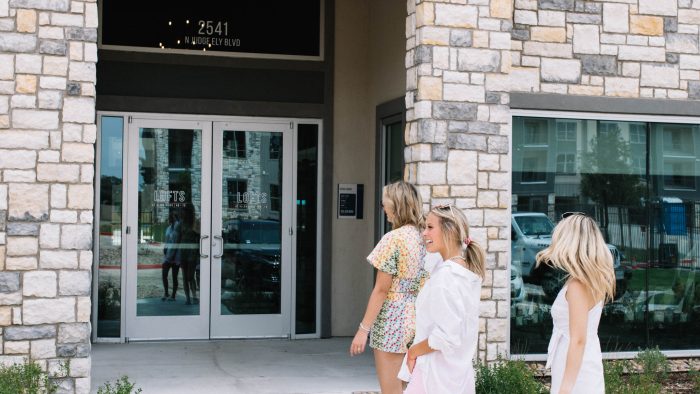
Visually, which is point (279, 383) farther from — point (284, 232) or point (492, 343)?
point (284, 232)

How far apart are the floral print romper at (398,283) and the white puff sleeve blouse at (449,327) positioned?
3.50ft

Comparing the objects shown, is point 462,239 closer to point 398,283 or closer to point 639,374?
point 398,283

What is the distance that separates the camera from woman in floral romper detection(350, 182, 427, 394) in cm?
591

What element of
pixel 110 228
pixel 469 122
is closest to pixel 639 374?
pixel 469 122

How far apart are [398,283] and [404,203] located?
544 millimetres

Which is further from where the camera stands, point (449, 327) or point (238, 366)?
point (238, 366)

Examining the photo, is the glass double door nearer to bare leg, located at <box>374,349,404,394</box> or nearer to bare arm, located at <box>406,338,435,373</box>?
bare leg, located at <box>374,349,404,394</box>

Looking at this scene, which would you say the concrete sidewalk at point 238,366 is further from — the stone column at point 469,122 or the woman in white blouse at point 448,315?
the woman in white blouse at point 448,315

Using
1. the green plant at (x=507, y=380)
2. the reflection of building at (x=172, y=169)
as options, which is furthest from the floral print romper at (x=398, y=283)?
the reflection of building at (x=172, y=169)

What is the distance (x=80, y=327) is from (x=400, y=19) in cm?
500

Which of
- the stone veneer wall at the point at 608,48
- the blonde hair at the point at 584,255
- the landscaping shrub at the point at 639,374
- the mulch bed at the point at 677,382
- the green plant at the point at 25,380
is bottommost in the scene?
the mulch bed at the point at 677,382

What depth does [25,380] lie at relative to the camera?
6.53 metres

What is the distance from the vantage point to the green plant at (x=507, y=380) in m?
6.98

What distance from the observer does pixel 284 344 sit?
10508mm
